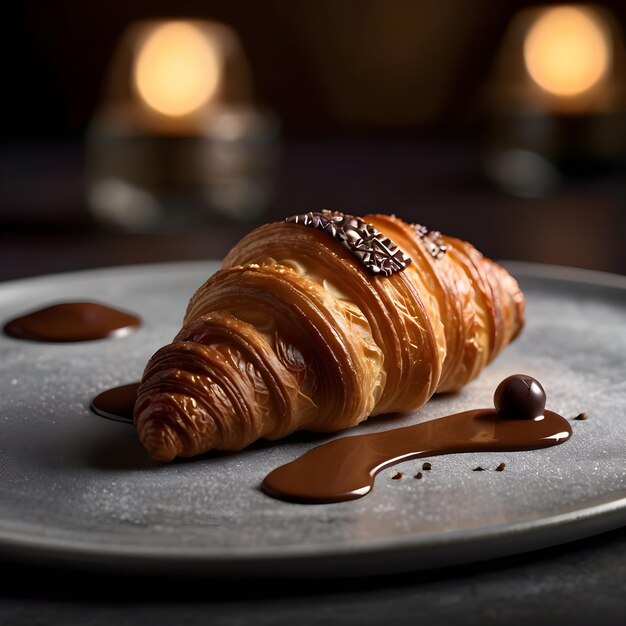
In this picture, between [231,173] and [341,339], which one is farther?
[231,173]

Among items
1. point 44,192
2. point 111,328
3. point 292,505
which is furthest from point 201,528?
point 44,192

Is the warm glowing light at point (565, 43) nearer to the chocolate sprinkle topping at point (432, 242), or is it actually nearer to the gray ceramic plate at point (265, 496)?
the gray ceramic plate at point (265, 496)

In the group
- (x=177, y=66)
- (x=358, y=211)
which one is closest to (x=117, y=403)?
(x=358, y=211)

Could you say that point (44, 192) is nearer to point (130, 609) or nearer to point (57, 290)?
point (57, 290)

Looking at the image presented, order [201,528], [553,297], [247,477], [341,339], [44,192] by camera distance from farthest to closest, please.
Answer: [44,192] < [553,297] < [341,339] < [247,477] < [201,528]

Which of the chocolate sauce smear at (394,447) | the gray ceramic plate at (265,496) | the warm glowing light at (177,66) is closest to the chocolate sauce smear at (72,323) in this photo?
the gray ceramic plate at (265,496)

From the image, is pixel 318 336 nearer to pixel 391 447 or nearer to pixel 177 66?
pixel 391 447

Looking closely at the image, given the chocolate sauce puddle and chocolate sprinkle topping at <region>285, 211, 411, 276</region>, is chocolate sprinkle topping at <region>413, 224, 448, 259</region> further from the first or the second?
the chocolate sauce puddle
